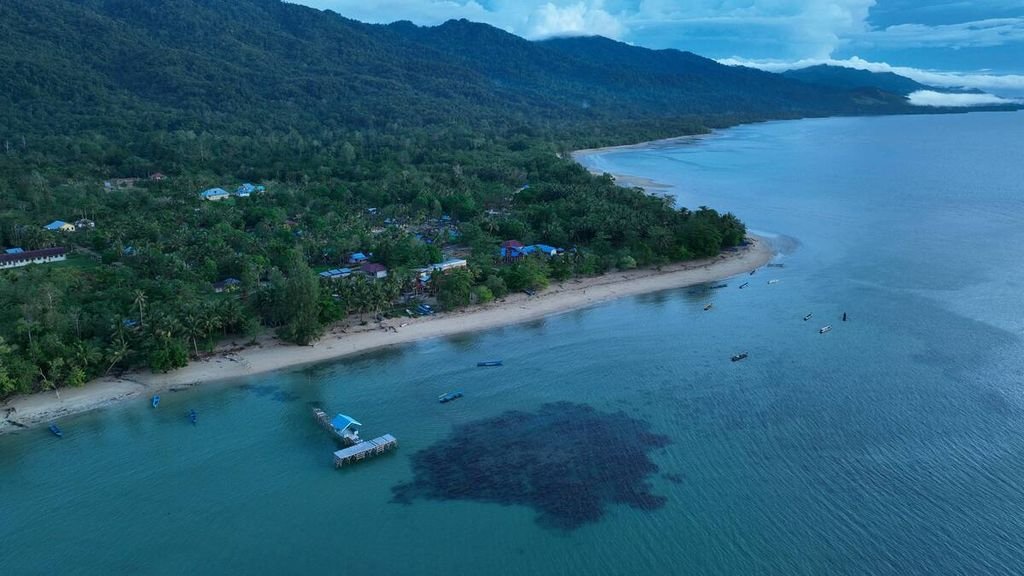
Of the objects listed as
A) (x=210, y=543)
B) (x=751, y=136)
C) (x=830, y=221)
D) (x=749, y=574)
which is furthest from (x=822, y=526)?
(x=751, y=136)

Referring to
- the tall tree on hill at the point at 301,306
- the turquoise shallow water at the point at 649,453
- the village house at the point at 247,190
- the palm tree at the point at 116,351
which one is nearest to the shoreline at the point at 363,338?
the tall tree on hill at the point at 301,306

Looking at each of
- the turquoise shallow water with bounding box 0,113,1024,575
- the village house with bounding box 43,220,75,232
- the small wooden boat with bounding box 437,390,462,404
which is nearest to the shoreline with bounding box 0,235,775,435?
the turquoise shallow water with bounding box 0,113,1024,575

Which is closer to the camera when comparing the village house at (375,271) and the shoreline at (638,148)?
the village house at (375,271)

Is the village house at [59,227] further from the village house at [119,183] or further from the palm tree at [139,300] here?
the palm tree at [139,300]

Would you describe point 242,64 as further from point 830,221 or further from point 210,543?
point 210,543

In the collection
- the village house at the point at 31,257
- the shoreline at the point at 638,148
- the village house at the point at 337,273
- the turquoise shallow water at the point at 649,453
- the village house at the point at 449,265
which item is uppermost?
the village house at the point at 31,257

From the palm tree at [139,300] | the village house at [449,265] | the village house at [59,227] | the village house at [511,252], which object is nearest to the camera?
the palm tree at [139,300]

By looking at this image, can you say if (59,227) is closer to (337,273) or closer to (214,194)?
(214,194)
